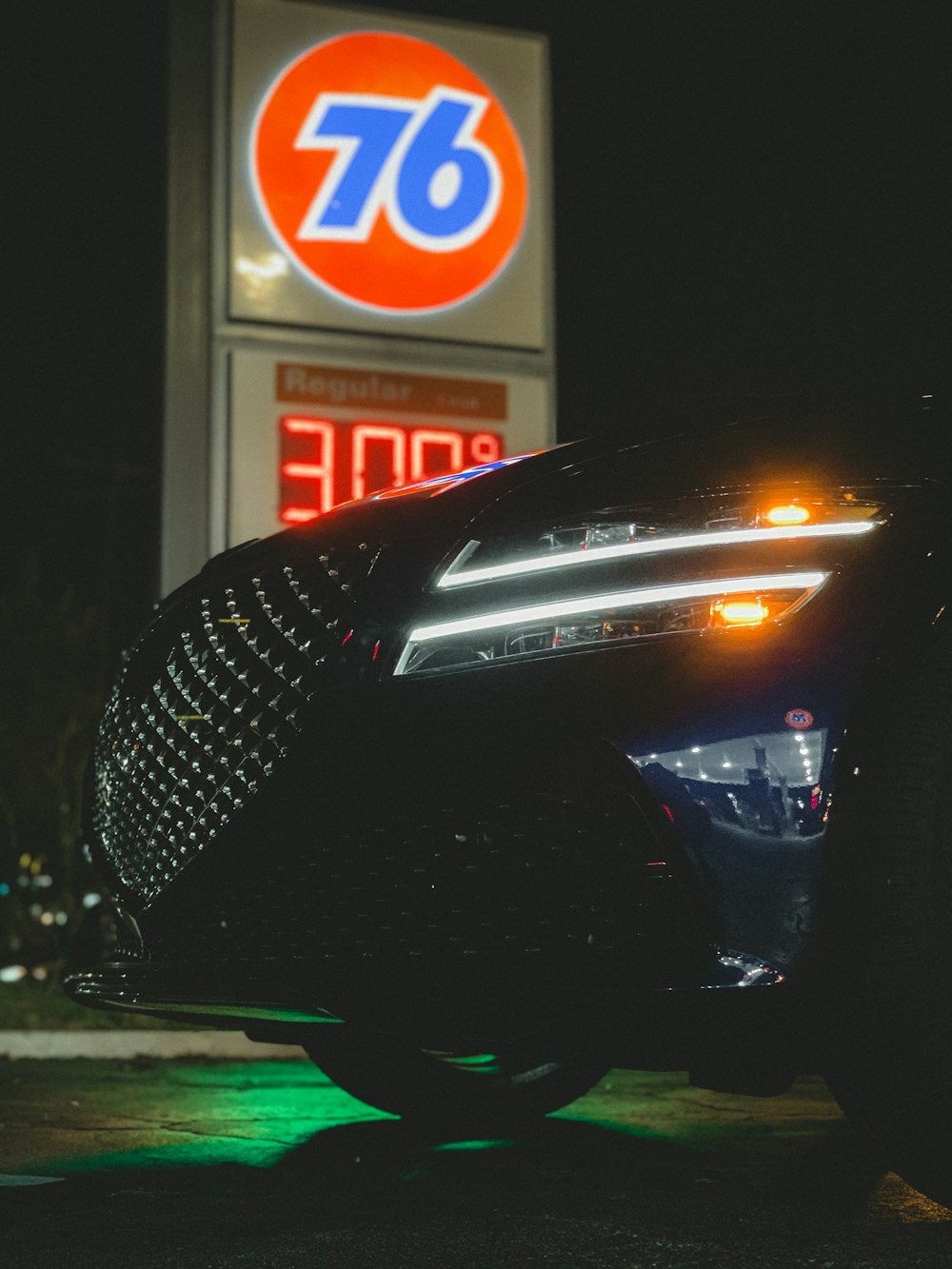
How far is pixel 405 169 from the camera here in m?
7.16

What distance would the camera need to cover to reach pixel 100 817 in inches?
118

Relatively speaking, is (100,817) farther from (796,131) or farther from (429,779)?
(796,131)

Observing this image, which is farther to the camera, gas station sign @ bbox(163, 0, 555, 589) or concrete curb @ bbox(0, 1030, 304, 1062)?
gas station sign @ bbox(163, 0, 555, 589)

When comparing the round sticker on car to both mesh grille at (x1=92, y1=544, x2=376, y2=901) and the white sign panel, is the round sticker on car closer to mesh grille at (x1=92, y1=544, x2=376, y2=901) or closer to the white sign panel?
mesh grille at (x1=92, y1=544, x2=376, y2=901)

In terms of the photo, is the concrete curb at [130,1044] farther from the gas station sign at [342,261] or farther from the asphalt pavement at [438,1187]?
the gas station sign at [342,261]

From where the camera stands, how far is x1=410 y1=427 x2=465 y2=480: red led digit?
6.81 meters

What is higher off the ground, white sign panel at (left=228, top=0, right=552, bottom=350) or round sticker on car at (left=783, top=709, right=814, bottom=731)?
white sign panel at (left=228, top=0, right=552, bottom=350)

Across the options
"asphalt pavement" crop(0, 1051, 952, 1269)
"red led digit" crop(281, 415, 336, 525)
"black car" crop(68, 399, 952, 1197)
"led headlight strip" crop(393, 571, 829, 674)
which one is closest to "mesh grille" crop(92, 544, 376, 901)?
"black car" crop(68, 399, 952, 1197)

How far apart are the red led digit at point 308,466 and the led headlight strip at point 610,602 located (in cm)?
416

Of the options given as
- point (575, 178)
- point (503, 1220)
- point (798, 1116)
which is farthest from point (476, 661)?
point (575, 178)

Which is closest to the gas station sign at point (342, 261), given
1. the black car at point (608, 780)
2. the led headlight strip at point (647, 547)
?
the black car at point (608, 780)

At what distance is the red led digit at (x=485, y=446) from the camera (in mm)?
6938

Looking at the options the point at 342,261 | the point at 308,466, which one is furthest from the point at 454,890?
the point at 342,261

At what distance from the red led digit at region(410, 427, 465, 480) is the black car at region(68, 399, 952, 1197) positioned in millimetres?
4157
